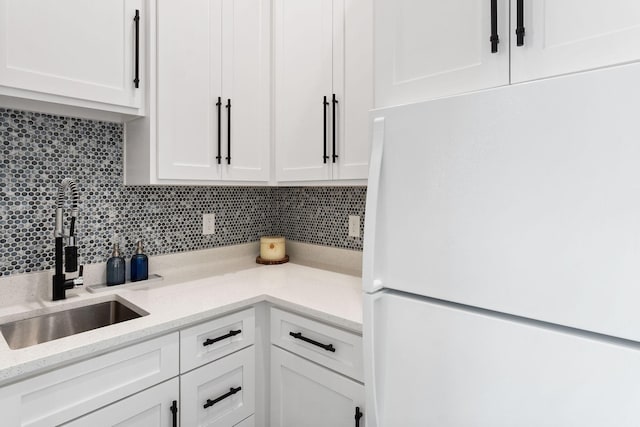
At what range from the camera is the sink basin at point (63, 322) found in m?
1.30

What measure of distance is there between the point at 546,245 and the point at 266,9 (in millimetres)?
1757

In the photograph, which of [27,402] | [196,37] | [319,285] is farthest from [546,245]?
[196,37]

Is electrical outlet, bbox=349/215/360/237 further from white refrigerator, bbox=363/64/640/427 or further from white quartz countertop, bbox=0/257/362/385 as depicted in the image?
white refrigerator, bbox=363/64/640/427

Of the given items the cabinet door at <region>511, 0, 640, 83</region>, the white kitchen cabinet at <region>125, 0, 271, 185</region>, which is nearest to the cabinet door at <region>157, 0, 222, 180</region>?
the white kitchen cabinet at <region>125, 0, 271, 185</region>

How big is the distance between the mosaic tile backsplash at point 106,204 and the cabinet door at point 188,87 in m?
0.31

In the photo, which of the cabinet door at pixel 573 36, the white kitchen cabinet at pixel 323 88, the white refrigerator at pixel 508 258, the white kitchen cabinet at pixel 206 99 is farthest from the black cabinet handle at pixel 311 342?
the cabinet door at pixel 573 36

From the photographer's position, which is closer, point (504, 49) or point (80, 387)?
point (504, 49)

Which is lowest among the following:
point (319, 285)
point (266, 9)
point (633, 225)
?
point (319, 285)

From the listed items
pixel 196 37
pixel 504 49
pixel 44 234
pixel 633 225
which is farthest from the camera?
pixel 196 37

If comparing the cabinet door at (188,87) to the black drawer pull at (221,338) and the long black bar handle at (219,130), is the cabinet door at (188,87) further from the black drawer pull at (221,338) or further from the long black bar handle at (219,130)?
the black drawer pull at (221,338)

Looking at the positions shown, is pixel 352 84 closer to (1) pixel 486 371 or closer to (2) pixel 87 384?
(1) pixel 486 371

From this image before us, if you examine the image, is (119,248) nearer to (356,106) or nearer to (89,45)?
(89,45)

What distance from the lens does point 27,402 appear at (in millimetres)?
1016

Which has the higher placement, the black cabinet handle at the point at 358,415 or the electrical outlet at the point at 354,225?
the electrical outlet at the point at 354,225
